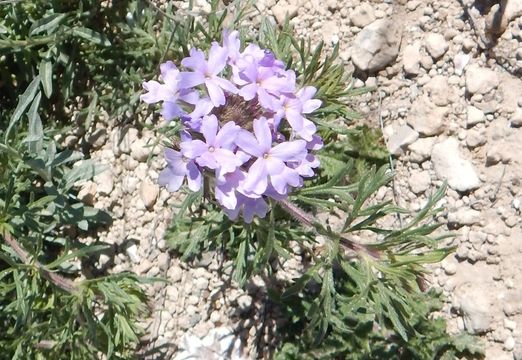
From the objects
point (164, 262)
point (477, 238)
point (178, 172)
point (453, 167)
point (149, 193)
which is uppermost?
point (178, 172)

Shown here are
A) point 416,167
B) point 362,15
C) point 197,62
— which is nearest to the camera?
point 197,62

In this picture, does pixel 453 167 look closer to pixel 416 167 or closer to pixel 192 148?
pixel 416 167

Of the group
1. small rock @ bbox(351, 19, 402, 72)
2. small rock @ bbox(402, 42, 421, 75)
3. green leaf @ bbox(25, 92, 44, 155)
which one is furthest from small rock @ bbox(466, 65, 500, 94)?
green leaf @ bbox(25, 92, 44, 155)

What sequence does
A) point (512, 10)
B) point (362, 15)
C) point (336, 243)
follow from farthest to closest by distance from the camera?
point (362, 15) < point (512, 10) < point (336, 243)

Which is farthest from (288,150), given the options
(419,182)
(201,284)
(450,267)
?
(201,284)

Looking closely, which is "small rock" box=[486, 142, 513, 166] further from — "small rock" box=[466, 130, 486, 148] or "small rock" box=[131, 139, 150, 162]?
"small rock" box=[131, 139, 150, 162]

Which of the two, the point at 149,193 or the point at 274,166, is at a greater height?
the point at 274,166

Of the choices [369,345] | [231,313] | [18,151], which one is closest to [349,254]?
[369,345]
